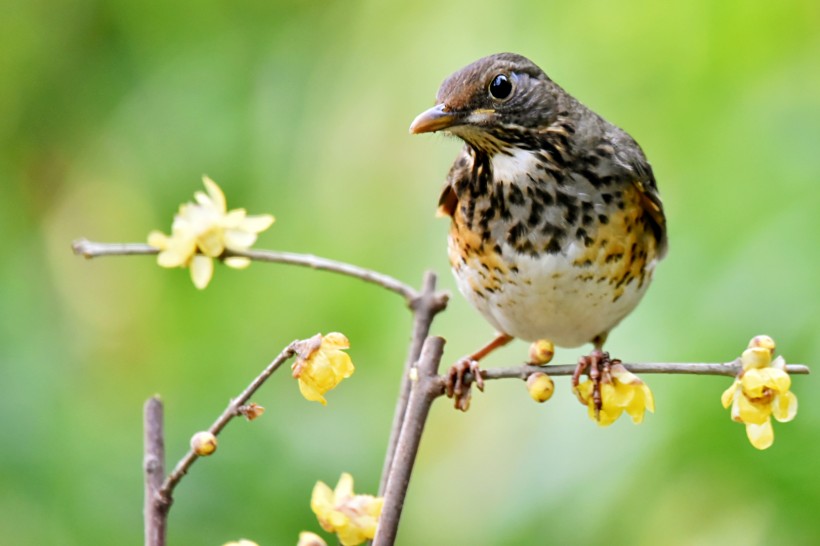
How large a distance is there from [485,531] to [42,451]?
1005mm

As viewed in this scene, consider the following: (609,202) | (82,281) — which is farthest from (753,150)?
(82,281)

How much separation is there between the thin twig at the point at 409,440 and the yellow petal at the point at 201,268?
331 mm

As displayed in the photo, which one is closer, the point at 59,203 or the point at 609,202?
the point at 609,202

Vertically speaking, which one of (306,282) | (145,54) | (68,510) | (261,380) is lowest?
(261,380)

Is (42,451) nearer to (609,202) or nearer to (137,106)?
(137,106)

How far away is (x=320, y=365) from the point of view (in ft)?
3.85

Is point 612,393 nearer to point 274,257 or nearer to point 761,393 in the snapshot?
point 761,393

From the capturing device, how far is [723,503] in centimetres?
227

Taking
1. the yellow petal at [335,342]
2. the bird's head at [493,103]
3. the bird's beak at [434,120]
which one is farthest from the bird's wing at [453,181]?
the yellow petal at [335,342]

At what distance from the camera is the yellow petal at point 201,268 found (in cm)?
147

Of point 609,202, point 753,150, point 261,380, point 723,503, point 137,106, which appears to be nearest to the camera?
point 261,380

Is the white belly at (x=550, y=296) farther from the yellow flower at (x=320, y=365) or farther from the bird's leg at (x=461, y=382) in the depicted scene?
the yellow flower at (x=320, y=365)

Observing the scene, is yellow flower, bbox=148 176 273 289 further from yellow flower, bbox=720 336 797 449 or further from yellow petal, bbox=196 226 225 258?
yellow flower, bbox=720 336 797 449

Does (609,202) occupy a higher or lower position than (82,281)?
lower
